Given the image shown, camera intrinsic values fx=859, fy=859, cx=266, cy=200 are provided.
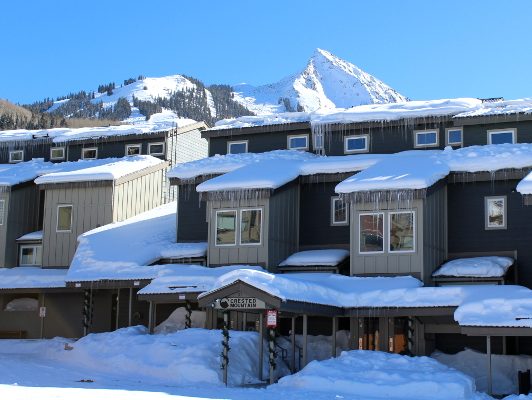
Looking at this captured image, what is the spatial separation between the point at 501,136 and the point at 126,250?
44.6 ft

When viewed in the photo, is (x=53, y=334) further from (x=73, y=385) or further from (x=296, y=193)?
(x=73, y=385)

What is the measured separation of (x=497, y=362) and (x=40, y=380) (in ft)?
39.9

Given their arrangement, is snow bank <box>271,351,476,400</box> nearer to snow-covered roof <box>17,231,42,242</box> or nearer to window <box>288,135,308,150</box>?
window <box>288,135,308,150</box>

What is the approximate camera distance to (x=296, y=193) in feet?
97.2

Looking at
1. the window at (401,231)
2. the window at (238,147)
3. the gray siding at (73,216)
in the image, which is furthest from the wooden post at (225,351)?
the window at (238,147)

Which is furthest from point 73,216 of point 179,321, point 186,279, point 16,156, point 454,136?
point 454,136

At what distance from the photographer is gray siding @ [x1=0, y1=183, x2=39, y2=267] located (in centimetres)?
3431

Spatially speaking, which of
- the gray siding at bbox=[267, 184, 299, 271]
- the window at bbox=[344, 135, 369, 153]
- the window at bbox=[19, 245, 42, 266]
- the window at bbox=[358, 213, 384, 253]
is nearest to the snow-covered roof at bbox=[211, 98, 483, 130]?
the window at bbox=[344, 135, 369, 153]

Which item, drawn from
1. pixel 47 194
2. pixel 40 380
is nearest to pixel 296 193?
pixel 47 194

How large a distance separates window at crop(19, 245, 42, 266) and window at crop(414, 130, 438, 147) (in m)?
15.4

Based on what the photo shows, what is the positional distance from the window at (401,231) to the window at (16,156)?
2106cm

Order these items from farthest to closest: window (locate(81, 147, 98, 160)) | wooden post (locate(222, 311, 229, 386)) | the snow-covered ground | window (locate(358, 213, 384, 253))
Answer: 1. window (locate(81, 147, 98, 160))
2. window (locate(358, 213, 384, 253))
3. wooden post (locate(222, 311, 229, 386))
4. the snow-covered ground

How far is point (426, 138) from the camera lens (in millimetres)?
30875

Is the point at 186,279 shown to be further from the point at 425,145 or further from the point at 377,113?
the point at 425,145
